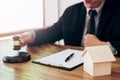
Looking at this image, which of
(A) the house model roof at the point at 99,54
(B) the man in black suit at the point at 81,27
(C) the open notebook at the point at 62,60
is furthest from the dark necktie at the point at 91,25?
(A) the house model roof at the point at 99,54

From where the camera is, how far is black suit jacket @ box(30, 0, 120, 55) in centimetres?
196

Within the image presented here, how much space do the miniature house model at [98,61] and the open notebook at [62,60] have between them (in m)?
0.11

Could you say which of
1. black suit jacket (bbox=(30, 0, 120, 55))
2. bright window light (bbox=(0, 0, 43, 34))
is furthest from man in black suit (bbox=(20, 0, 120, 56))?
bright window light (bbox=(0, 0, 43, 34))

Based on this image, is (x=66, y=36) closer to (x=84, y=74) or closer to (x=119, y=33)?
(x=119, y=33)

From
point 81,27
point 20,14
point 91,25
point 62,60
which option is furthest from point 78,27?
point 20,14

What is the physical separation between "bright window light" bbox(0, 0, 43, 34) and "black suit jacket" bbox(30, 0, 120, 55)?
87 cm

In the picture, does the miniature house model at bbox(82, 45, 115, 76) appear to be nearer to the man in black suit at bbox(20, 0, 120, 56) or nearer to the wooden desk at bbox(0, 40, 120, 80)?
the wooden desk at bbox(0, 40, 120, 80)

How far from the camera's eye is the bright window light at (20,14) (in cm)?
283

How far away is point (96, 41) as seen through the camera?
157 centimetres

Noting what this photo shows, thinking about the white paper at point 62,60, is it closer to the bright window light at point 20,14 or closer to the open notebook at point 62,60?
the open notebook at point 62,60

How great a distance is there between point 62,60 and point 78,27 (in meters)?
0.79

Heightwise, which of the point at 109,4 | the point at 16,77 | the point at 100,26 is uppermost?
the point at 109,4

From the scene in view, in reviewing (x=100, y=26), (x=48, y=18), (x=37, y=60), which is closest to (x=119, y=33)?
(x=100, y=26)

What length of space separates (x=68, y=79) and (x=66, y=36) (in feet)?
3.50
